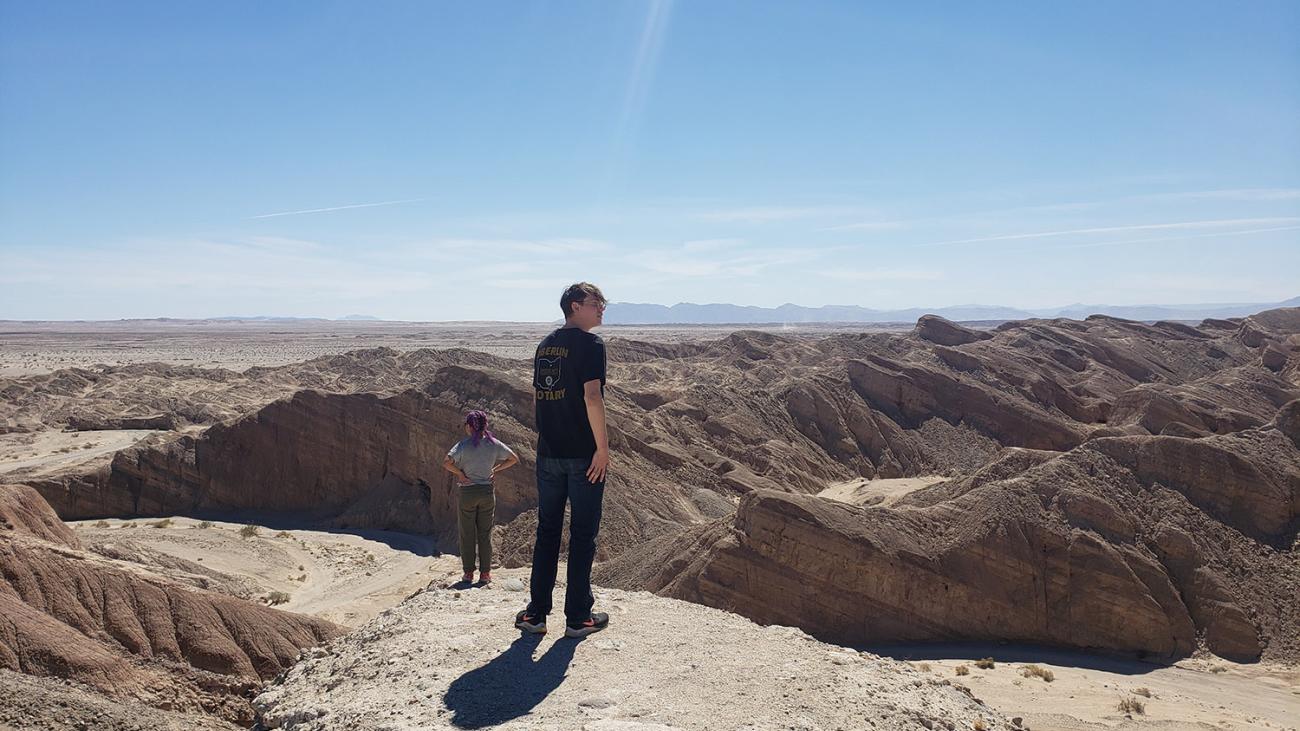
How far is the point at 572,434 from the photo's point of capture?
241 inches

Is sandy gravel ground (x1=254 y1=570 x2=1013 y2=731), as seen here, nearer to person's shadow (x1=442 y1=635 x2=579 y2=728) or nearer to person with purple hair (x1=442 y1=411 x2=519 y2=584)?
person's shadow (x1=442 y1=635 x2=579 y2=728)

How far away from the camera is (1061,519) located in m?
18.6

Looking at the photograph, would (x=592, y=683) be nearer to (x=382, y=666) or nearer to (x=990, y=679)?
(x=382, y=666)

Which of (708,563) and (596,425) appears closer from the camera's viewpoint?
(596,425)

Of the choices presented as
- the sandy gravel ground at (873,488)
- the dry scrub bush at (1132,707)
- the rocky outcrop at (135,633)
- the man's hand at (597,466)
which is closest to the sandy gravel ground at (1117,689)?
the dry scrub bush at (1132,707)

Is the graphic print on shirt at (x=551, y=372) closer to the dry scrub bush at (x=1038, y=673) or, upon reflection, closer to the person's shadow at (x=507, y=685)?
the person's shadow at (x=507, y=685)

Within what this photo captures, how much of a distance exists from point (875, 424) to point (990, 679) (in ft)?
91.7

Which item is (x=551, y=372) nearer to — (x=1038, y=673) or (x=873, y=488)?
(x=1038, y=673)

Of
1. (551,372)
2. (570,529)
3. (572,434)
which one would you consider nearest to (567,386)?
(551,372)

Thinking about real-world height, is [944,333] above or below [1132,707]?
above

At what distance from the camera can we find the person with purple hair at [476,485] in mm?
8531

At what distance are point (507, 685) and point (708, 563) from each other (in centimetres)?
1196

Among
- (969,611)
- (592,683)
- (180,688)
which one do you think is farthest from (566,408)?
(969,611)

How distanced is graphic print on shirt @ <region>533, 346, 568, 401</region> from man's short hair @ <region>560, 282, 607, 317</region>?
31 cm
